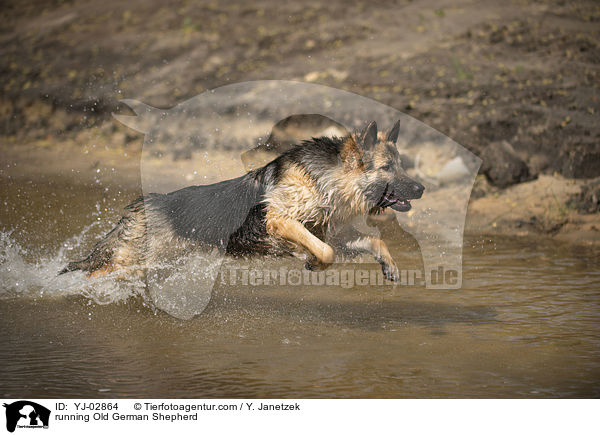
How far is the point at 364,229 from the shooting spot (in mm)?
7762

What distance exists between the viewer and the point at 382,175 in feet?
18.0

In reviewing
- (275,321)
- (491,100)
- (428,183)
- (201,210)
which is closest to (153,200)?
(201,210)

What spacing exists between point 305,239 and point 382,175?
0.87 meters

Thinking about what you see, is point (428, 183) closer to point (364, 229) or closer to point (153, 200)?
point (364, 229)

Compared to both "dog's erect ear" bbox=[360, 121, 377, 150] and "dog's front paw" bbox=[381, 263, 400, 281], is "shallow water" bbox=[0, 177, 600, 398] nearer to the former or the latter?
"dog's front paw" bbox=[381, 263, 400, 281]

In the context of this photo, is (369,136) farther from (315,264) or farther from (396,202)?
(315,264)

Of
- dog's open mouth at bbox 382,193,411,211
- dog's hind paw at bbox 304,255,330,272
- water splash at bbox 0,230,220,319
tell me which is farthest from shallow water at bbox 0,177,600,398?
dog's open mouth at bbox 382,193,411,211

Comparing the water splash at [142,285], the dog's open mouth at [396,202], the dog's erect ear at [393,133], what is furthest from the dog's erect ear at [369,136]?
the water splash at [142,285]

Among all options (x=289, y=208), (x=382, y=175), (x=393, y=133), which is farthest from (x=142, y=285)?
(x=393, y=133)

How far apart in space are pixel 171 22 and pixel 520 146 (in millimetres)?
9083

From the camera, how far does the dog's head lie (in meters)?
5.44
